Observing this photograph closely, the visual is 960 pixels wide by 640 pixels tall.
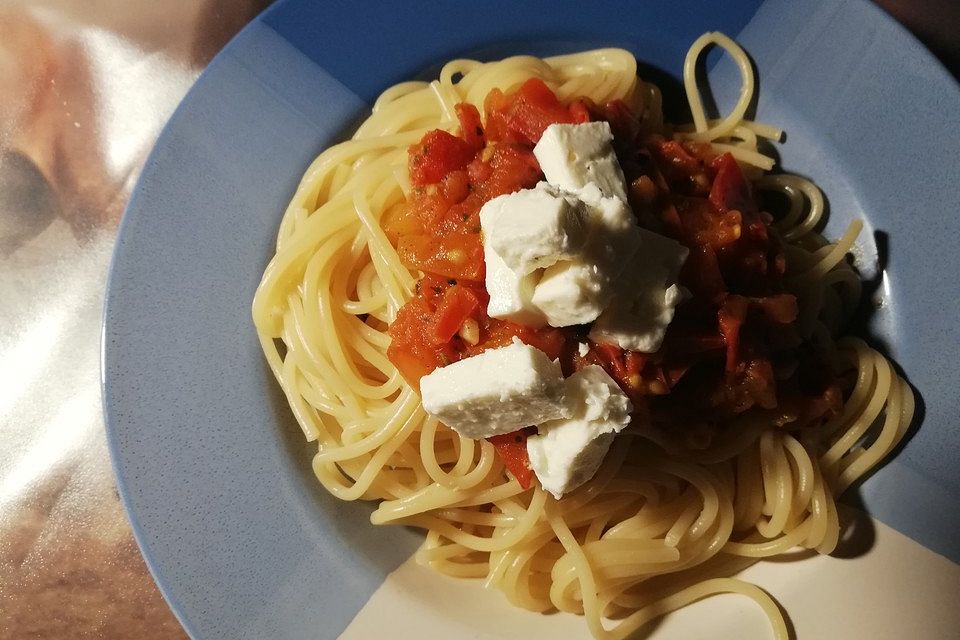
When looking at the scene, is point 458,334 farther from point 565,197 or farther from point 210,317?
point 210,317

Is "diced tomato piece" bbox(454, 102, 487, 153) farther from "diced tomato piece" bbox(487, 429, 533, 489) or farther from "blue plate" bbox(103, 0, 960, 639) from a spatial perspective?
"diced tomato piece" bbox(487, 429, 533, 489)

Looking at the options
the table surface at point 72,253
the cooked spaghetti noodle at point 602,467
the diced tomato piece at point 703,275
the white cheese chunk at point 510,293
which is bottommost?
the table surface at point 72,253

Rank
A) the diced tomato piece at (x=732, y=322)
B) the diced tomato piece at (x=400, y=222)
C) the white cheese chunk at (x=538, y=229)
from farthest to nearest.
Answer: the diced tomato piece at (x=400, y=222)
the diced tomato piece at (x=732, y=322)
the white cheese chunk at (x=538, y=229)

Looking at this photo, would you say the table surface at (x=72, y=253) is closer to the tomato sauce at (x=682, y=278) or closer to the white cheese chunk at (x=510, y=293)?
the tomato sauce at (x=682, y=278)

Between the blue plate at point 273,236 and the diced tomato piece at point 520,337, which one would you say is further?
the blue plate at point 273,236

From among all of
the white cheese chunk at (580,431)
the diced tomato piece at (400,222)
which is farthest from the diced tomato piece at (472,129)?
the white cheese chunk at (580,431)

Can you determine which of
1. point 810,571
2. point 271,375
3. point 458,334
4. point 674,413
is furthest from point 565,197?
point 810,571

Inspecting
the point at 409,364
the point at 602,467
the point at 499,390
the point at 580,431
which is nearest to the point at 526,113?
the point at 409,364
